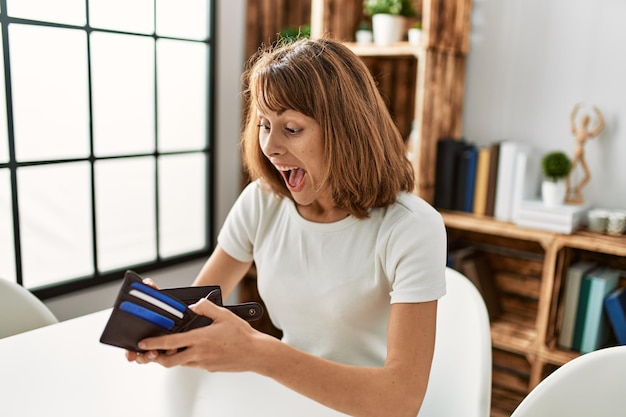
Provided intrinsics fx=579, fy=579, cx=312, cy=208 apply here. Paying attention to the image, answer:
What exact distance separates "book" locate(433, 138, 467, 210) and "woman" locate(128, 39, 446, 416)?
1.01m

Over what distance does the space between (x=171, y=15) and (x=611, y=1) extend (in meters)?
1.66

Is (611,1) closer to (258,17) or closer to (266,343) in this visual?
(258,17)

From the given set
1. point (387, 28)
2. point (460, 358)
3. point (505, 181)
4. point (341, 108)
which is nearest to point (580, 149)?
point (505, 181)

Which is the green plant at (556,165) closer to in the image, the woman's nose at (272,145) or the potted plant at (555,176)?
the potted plant at (555,176)

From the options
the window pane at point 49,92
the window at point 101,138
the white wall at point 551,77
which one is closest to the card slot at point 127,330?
the window at point 101,138

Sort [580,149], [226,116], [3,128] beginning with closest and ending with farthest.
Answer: [3,128] → [580,149] → [226,116]

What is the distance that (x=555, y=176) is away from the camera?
6.76 ft

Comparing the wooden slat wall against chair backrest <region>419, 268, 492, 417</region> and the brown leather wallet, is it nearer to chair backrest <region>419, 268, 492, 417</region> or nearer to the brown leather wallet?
chair backrest <region>419, 268, 492, 417</region>

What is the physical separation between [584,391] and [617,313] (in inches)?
45.3

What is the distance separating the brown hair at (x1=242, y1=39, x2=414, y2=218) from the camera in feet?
3.69

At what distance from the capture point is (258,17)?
2.67m

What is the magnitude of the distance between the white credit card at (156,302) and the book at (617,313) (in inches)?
65.3

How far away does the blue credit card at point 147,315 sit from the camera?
79 centimetres

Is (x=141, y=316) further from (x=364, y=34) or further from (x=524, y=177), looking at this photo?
(x=364, y=34)
